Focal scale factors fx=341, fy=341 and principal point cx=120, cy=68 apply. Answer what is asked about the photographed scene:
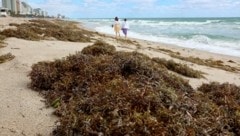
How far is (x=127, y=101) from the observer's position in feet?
13.2

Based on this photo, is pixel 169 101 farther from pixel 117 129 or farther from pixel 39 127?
pixel 39 127

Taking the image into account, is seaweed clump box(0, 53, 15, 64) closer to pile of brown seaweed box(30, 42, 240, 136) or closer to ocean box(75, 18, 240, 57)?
pile of brown seaweed box(30, 42, 240, 136)

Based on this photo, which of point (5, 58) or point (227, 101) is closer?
point (227, 101)

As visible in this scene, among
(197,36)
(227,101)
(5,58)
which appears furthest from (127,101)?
(197,36)

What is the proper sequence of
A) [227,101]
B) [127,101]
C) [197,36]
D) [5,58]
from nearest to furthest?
[127,101], [227,101], [5,58], [197,36]

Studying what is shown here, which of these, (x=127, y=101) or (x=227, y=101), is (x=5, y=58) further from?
(x=227, y=101)

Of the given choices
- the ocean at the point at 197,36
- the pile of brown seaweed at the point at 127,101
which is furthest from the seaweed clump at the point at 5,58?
the ocean at the point at 197,36

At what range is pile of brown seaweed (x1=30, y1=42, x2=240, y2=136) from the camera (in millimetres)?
3613

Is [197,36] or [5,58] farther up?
[5,58]

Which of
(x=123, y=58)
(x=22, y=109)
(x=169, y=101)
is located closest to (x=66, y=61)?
(x=123, y=58)

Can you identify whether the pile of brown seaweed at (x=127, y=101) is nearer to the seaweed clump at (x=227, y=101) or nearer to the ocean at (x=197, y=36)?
the seaweed clump at (x=227, y=101)

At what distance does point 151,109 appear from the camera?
4.00 m

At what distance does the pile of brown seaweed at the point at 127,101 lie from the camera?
3.61m

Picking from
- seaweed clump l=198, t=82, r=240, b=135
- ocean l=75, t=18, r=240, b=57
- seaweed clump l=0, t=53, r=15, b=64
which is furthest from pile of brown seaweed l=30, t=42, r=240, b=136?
ocean l=75, t=18, r=240, b=57
